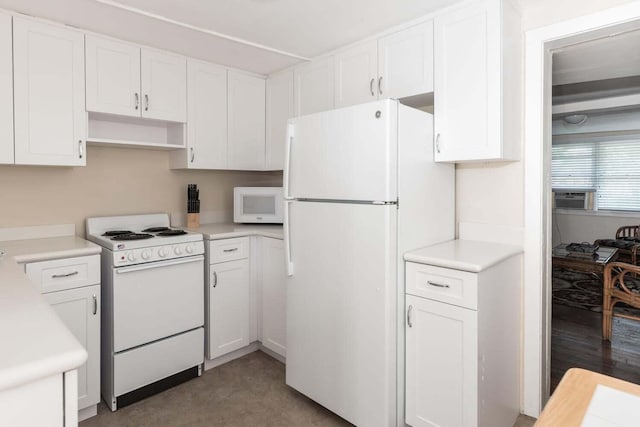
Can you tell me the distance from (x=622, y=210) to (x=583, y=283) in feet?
4.35

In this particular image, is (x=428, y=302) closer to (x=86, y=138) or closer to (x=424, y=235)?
(x=424, y=235)

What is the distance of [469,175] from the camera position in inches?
95.4

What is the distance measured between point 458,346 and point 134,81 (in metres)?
2.62

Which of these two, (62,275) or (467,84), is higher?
(467,84)

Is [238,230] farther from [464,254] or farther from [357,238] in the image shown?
[464,254]

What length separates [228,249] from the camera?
9.18ft

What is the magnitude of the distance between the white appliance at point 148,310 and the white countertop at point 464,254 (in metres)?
1.53

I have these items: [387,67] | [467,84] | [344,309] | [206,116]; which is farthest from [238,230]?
[467,84]

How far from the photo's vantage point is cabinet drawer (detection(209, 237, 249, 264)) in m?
2.72

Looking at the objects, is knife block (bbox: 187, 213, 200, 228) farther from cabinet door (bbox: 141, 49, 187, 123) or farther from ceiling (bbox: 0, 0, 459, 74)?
ceiling (bbox: 0, 0, 459, 74)

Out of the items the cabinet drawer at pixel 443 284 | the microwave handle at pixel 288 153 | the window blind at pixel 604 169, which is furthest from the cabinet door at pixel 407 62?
the window blind at pixel 604 169

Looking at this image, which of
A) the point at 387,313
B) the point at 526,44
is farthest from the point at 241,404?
the point at 526,44

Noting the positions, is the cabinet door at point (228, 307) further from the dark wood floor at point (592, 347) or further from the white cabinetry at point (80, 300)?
the dark wood floor at point (592, 347)

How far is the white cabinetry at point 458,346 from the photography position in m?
1.74
